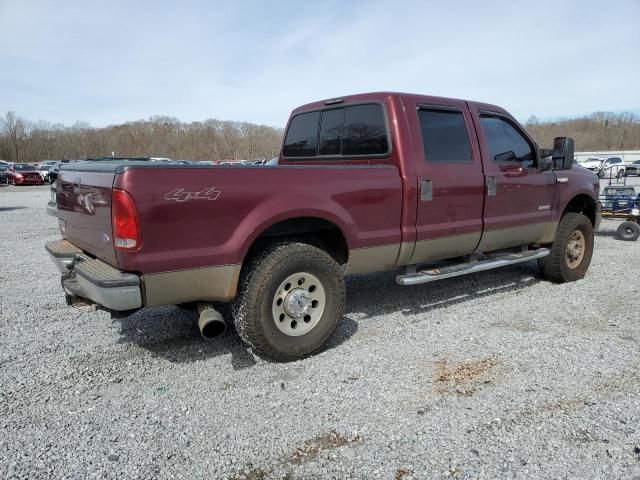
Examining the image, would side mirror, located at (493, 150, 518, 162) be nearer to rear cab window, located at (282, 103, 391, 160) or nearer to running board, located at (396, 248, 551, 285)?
running board, located at (396, 248, 551, 285)

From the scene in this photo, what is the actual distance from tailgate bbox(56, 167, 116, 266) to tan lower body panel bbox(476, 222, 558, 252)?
11.3 ft

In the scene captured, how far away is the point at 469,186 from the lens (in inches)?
177

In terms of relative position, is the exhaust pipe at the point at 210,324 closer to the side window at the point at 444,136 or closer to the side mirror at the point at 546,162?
the side window at the point at 444,136

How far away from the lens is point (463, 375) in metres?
3.42

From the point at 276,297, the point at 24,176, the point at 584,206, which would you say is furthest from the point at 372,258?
the point at 24,176

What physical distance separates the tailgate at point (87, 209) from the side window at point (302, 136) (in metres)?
2.33

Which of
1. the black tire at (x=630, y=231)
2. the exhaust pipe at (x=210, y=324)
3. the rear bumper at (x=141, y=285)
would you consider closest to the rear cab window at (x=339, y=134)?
the rear bumper at (x=141, y=285)

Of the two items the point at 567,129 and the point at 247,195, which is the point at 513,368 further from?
the point at 567,129

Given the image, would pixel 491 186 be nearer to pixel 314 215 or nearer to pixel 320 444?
pixel 314 215

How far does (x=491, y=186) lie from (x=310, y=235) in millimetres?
1949

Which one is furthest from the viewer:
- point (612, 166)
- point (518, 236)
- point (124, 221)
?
point (612, 166)

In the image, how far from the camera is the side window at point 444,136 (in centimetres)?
432

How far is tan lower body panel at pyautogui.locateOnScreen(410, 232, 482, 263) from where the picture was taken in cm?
432

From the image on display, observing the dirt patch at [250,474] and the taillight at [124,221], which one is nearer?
the dirt patch at [250,474]
